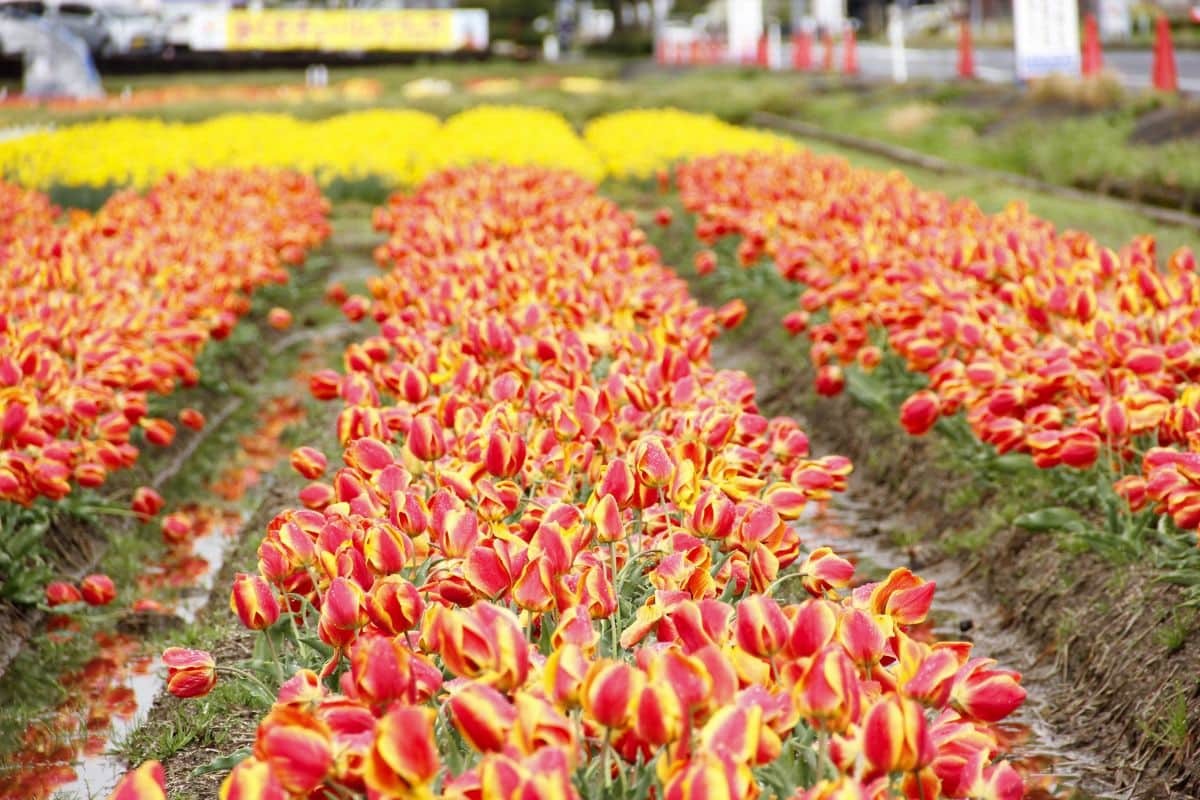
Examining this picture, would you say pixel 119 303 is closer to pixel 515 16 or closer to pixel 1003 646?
pixel 1003 646

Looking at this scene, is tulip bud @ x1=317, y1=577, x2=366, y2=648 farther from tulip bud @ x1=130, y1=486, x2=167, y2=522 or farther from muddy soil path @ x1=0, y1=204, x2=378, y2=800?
tulip bud @ x1=130, y1=486, x2=167, y2=522

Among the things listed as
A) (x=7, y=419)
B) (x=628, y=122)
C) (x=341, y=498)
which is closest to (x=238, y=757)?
(x=341, y=498)

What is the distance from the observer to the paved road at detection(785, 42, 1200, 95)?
24.1 m

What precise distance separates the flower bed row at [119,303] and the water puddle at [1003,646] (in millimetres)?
2435

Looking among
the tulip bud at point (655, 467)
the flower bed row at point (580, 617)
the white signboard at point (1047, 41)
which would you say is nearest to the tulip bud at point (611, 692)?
the flower bed row at point (580, 617)

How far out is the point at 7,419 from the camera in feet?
14.8

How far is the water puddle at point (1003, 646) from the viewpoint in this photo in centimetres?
402

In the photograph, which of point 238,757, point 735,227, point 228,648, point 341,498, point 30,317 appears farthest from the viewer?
point 735,227

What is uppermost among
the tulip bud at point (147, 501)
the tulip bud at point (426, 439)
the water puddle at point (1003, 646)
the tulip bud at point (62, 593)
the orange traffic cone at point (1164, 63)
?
the orange traffic cone at point (1164, 63)

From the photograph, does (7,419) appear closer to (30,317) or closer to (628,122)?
(30,317)

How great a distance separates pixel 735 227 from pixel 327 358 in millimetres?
2460

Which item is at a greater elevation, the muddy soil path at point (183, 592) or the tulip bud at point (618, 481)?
the tulip bud at point (618, 481)

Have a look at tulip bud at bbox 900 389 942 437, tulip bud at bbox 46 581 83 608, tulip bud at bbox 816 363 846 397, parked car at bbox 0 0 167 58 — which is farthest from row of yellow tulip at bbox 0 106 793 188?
parked car at bbox 0 0 167 58

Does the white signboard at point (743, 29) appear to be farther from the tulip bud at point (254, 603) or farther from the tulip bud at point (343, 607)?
the tulip bud at point (343, 607)
